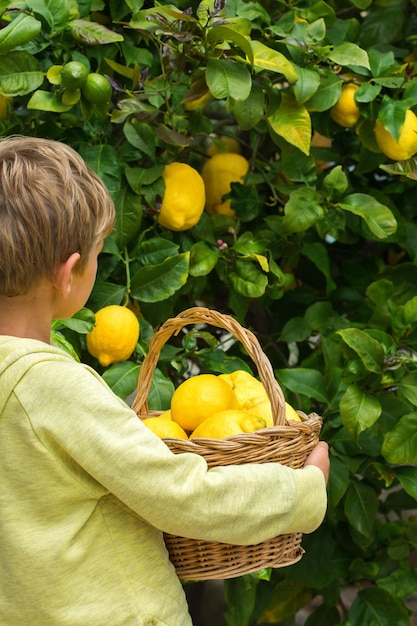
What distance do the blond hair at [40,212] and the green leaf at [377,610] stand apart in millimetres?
1136

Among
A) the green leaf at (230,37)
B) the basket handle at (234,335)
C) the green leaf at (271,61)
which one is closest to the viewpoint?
the basket handle at (234,335)

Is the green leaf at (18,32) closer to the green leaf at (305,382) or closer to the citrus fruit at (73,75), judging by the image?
the citrus fruit at (73,75)

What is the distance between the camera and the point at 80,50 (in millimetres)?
1529

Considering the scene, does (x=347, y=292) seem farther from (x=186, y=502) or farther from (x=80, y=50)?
(x=186, y=502)

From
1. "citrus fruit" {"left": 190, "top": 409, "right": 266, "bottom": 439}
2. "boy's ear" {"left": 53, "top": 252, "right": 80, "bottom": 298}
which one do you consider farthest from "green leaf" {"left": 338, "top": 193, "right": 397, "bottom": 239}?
"boy's ear" {"left": 53, "top": 252, "right": 80, "bottom": 298}

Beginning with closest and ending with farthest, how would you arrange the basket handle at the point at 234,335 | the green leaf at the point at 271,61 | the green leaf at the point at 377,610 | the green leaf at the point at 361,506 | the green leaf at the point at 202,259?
1. the basket handle at the point at 234,335
2. the green leaf at the point at 271,61
3. the green leaf at the point at 202,259
4. the green leaf at the point at 361,506
5. the green leaf at the point at 377,610

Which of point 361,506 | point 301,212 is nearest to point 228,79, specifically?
point 301,212

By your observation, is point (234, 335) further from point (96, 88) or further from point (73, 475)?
point (96, 88)

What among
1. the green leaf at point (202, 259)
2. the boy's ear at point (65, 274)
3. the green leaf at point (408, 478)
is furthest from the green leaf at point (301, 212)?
the boy's ear at point (65, 274)

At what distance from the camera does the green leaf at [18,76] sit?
4.64 feet

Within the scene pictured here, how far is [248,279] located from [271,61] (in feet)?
1.20

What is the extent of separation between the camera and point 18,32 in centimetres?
136

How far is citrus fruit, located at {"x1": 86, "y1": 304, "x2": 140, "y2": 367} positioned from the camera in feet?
4.63

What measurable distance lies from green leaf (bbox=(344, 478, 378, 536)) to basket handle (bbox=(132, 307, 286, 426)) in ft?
1.96
